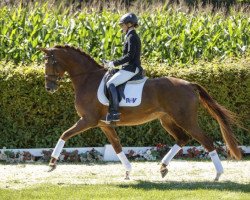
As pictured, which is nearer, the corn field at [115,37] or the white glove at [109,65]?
the white glove at [109,65]

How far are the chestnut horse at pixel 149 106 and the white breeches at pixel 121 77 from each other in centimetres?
36

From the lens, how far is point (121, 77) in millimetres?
12781

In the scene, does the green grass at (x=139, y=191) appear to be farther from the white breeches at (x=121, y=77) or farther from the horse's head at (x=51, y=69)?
the horse's head at (x=51, y=69)

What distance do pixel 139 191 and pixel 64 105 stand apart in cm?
505

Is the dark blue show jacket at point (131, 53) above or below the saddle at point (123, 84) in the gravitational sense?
above

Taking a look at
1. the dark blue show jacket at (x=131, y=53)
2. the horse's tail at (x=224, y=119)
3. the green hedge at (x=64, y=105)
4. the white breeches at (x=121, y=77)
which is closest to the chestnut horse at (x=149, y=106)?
the horse's tail at (x=224, y=119)

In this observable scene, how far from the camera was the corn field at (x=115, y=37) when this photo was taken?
60.8 ft

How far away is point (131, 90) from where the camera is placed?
1294 centimetres

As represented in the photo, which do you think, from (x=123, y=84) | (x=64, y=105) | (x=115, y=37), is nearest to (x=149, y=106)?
(x=123, y=84)

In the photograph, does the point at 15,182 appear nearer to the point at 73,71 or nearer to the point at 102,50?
the point at 73,71

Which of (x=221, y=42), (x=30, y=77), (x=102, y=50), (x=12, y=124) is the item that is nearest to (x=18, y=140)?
(x=12, y=124)

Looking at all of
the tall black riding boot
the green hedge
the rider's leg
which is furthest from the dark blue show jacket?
the green hedge

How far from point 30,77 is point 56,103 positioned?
2.55 feet

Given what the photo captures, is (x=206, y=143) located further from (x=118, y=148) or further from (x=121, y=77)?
(x=121, y=77)
